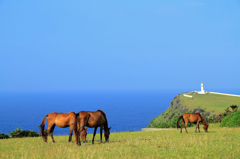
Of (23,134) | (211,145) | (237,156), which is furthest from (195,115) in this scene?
(23,134)

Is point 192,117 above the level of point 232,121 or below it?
above

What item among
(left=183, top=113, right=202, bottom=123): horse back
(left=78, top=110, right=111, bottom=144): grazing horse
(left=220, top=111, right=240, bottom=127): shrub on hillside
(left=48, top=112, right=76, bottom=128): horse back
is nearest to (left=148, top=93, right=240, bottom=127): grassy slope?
(left=220, top=111, right=240, bottom=127): shrub on hillside

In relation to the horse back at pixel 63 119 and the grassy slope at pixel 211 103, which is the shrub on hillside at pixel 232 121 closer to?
the grassy slope at pixel 211 103

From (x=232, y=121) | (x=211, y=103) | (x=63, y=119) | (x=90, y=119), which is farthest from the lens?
(x=211, y=103)

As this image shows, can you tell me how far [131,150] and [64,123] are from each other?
524 cm

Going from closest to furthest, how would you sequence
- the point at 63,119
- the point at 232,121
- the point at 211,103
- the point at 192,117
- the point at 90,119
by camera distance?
the point at 90,119
the point at 63,119
the point at 192,117
the point at 232,121
the point at 211,103

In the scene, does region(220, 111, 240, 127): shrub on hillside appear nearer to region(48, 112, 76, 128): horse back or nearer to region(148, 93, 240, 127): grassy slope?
region(148, 93, 240, 127): grassy slope

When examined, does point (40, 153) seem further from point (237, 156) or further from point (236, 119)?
point (236, 119)

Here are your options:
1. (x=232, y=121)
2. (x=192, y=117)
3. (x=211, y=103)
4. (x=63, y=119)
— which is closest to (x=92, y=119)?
(x=63, y=119)

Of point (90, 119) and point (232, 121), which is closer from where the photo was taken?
point (90, 119)

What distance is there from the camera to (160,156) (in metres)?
13.3

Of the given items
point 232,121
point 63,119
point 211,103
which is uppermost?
point 63,119

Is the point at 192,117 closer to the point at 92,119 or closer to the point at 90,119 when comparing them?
the point at 92,119

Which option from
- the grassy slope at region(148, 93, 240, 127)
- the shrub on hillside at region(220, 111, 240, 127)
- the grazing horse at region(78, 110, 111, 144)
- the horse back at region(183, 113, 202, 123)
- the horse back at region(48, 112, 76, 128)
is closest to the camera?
the grazing horse at region(78, 110, 111, 144)
